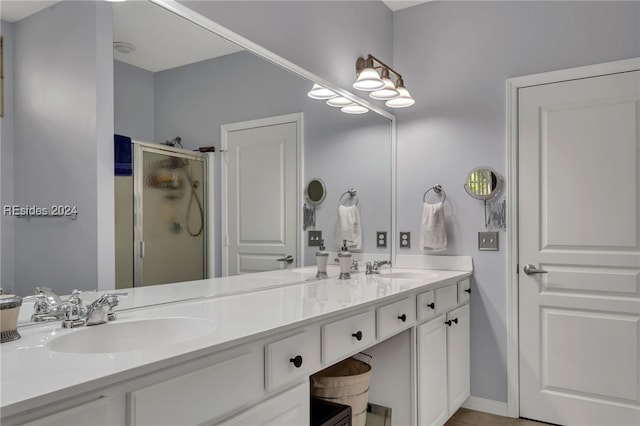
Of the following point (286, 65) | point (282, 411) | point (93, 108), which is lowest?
point (282, 411)

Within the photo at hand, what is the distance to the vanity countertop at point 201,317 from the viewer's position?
2.81ft

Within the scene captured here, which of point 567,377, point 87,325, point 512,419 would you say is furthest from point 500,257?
point 87,325

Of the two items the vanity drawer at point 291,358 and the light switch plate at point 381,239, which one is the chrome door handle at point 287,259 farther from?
the light switch plate at point 381,239

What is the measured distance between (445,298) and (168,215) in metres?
1.61

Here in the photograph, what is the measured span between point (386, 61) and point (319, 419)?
7.81 feet

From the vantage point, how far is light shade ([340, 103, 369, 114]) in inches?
112

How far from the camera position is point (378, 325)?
194cm

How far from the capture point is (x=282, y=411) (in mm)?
1382

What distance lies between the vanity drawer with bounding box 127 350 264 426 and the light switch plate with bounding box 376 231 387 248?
6.32 ft

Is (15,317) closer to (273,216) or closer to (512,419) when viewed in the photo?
(273,216)

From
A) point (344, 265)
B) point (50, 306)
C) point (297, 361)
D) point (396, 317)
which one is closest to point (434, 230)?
point (344, 265)

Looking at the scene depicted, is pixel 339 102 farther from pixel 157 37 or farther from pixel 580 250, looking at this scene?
pixel 580 250

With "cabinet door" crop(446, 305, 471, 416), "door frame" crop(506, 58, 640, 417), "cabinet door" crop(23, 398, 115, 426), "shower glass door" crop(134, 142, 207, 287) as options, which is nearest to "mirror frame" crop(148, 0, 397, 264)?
"shower glass door" crop(134, 142, 207, 287)

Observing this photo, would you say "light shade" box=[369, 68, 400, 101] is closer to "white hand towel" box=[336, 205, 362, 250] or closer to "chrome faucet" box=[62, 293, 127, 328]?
"white hand towel" box=[336, 205, 362, 250]
